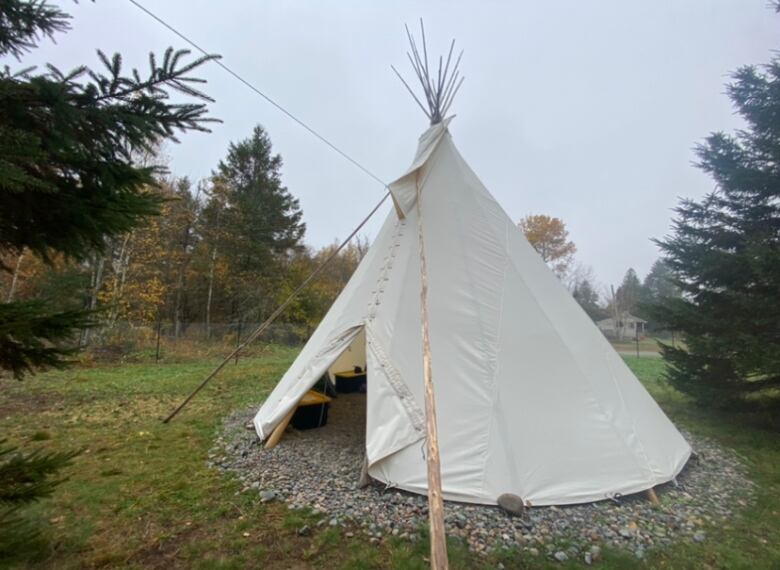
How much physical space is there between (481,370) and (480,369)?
0.01m

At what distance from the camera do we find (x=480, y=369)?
385cm

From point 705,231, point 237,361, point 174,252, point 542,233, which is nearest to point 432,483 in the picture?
point 705,231

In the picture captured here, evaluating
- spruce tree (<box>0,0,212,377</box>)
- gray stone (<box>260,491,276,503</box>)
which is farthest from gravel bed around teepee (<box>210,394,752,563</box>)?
spruce tree (<box>0,0,212,377</box>)

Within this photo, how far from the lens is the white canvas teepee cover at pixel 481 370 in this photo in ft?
11.4

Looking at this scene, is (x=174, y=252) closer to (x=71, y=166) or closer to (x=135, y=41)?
(x=135, y=41)

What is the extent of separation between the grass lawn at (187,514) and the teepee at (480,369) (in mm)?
700

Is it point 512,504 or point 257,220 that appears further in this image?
point 257,220

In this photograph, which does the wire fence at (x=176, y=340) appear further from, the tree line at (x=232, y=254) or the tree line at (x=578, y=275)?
the tree line at (x=578, y=275)

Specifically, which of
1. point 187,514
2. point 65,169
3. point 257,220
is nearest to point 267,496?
point 187,514

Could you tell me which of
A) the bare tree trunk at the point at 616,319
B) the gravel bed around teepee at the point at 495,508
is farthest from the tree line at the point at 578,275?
the gravel bed around teepee at the point at 495,508

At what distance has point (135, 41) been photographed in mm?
2932

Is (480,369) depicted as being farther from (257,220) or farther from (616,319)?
(616,319)

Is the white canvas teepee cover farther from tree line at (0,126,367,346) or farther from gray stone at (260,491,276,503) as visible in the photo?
tree line at (0,126,367,346)

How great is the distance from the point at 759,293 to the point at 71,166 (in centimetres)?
833
